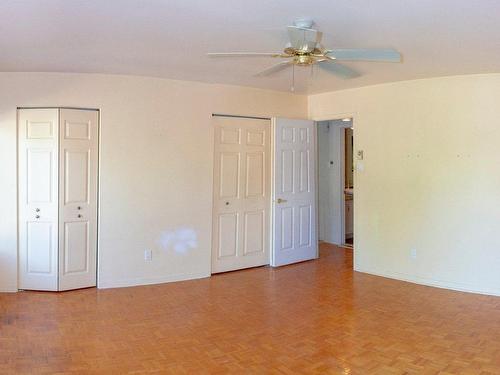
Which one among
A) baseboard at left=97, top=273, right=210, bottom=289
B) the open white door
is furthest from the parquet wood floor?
the open white door

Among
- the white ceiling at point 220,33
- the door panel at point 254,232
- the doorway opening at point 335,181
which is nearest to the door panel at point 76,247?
the white ceiling at point 220,33

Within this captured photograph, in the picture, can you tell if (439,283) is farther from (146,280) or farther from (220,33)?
(220,33)

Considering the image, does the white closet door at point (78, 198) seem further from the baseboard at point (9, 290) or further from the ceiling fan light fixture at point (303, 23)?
the ceiling fan light fixture at point (303, 23)

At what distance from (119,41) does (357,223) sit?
143 inches

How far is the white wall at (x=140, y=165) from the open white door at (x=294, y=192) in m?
0.98

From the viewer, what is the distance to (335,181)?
718 cm

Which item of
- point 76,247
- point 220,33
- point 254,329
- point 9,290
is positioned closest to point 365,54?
point 220,33

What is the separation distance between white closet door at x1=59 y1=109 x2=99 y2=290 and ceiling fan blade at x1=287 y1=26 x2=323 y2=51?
269 centimetres

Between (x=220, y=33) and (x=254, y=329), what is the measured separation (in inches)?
96.7

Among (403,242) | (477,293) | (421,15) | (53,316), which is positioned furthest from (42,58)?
(477,293)

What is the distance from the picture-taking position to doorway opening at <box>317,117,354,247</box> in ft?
23.4

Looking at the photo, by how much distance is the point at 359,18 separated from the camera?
278cm

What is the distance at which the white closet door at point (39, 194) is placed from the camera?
4352mm

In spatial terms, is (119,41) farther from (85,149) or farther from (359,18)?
(359,18)
